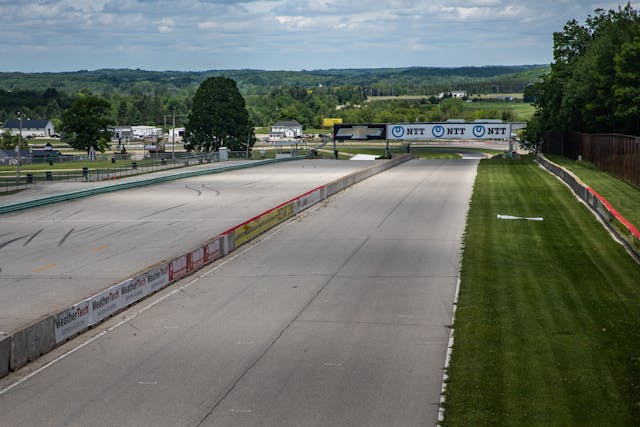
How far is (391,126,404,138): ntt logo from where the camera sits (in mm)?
115562

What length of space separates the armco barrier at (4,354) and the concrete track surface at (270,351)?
0.39 meters

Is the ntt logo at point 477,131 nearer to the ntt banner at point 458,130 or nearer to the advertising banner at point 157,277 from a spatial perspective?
the ntt banner at point 458,130

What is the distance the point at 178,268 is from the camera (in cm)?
2784

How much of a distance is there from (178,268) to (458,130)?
8825 centimetres

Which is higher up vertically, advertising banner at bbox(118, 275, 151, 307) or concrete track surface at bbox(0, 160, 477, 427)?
advertising banner at bbox(118, 275, 151, 307)

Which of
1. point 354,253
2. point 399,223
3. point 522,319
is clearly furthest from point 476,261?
point 399,223

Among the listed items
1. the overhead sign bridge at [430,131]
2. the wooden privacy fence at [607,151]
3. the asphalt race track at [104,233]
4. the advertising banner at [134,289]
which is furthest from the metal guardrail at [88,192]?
the wooden privacy fence at [607,151]

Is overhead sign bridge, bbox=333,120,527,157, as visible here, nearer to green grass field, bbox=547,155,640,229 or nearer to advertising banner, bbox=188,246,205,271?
green grass field, bbox=547,155,640,229

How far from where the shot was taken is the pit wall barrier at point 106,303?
17984mm

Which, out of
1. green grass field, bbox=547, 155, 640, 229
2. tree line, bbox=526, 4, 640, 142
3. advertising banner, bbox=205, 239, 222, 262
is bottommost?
advertising banner, bbox=205, 239, 222, 262

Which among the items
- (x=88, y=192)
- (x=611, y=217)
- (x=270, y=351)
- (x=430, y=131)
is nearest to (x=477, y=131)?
(x=430, y=131)

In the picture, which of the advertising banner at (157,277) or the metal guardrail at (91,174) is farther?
the metal guardrail at (91,174)

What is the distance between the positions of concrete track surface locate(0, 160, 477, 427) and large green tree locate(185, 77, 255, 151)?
12072 cm

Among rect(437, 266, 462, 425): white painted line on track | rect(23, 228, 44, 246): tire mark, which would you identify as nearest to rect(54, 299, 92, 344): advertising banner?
rect(437, 266, 462, 425): white painted line on track
